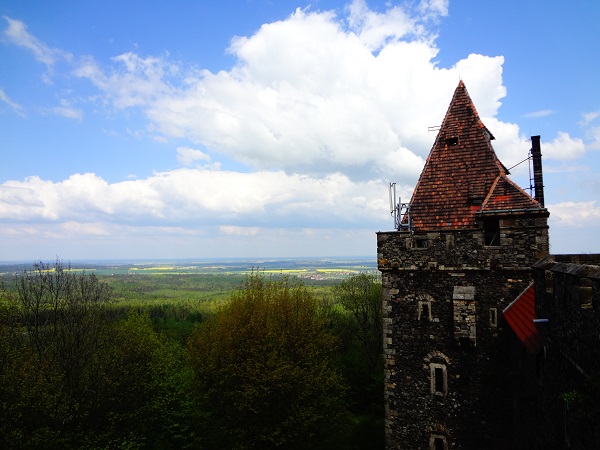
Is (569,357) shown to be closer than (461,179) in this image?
Yes

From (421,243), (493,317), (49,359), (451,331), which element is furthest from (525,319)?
(49,359)

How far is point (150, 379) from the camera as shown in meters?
24.7

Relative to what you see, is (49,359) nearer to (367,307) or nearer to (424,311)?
(424,311)

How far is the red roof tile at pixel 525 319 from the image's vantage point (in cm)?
892

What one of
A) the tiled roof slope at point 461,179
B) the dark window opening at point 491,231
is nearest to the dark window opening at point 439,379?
the dark window opening at point 491,231

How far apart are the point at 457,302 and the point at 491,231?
298 cm

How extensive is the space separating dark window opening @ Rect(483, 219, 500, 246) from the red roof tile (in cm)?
191

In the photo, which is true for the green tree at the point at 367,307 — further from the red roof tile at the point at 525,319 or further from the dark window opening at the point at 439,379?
the red roof tile at the point at 525,319

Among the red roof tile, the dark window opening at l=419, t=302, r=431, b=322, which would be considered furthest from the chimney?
the dark window opening at l=419, t=302, r=431, b=322

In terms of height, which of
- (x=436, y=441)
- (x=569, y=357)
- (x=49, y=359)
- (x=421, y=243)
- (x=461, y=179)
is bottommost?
(x=436, y=441)

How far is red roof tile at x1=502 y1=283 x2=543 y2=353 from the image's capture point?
8.92 metres

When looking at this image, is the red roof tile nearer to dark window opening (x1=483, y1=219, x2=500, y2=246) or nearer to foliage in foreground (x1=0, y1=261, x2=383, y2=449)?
dark window opening (x1=483, y1=219, x2=500, y2=246)

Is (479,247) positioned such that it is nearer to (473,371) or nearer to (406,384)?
(473,371)

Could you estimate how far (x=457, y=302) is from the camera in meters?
13.2
